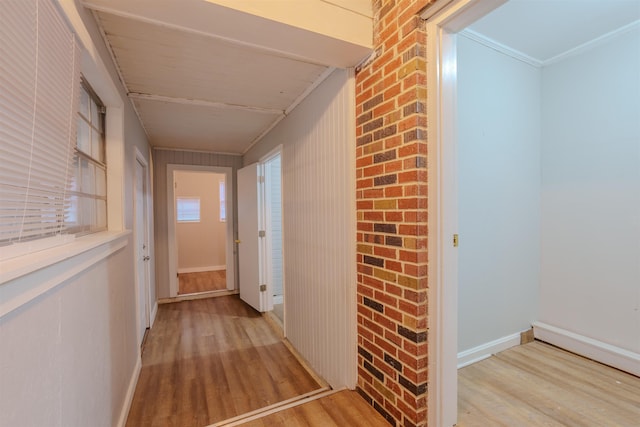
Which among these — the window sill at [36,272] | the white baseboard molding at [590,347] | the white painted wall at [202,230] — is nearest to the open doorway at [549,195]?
the white baseboard molding at [590,347]

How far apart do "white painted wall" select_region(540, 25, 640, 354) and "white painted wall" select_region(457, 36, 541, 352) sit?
0.38 feet

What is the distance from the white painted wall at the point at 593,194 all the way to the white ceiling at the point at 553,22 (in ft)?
0.68

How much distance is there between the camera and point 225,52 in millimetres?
1784

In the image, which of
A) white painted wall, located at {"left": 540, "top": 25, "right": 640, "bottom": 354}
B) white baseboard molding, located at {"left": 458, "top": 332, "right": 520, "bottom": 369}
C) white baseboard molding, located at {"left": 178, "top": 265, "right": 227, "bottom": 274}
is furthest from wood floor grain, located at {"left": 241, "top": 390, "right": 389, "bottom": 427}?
white baseboard molding, located at {"left": 178, "top": 265, "right": 227, "bottom": 274}

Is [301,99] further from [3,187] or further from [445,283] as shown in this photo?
[3,187]

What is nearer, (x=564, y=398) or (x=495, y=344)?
(x=564, y=398)

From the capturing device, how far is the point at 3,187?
2.35 feet

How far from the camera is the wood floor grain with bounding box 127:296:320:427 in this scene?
194 cm

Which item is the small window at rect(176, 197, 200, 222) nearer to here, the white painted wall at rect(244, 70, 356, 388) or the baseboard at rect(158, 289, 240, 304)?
the baseboard at rect(158, 289, 240, 304)

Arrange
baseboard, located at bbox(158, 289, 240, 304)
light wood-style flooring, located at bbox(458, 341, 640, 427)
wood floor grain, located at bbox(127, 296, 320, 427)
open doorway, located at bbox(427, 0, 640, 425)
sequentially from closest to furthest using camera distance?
light wood-style flooring, located at bbox(458, 341, 640, 427) < wood floor grain, located at bbox(127, 296, 320, 427) < open doorway, located at bbox(427, 0, 640, 425) < baseboard, located at bbox(158, 289, 240, 304)

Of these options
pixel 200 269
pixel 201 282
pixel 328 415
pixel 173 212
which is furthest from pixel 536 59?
pixel 200 269

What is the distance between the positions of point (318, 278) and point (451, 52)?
1.68 meters

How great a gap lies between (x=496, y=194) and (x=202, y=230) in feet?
18.6

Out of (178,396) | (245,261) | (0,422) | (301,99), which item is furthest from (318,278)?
(245,261)
